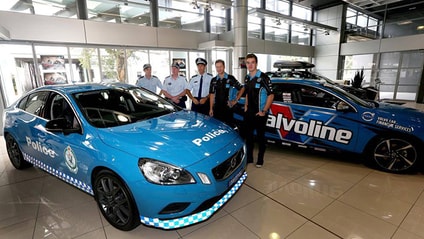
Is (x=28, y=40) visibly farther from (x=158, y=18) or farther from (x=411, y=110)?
(x=411, y=110)

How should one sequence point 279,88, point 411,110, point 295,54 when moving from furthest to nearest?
point 295,54 → point 279,88 → point 411,110

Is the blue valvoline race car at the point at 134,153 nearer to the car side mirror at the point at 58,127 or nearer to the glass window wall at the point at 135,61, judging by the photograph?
the car side mirror at the point at 58,127

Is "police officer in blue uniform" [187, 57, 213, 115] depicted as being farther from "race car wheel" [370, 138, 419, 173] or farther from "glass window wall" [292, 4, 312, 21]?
"glass window wall" [292, 4, 312, 21]

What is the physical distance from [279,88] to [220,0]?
444 centimetres

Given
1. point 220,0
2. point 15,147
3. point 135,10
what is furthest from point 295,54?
point 15,147

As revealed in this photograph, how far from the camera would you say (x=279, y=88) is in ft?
12.3

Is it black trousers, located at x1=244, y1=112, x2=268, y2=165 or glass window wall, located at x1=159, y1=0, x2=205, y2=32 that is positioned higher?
glass window wall, located at x1=159, y1=0, x2=205, y2=32

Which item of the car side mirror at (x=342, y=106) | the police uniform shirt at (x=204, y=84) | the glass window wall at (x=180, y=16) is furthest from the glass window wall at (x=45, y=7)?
the car side mirror at (x=342, y=106)

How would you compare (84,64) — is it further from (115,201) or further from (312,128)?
(312,128)

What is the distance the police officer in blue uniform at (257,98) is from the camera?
3.07 metres

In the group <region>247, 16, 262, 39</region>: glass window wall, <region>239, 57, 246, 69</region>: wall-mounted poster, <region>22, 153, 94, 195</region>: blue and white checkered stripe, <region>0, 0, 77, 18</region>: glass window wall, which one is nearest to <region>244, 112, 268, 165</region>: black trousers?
<region>22, 153, 94, 195</region>: blue and white checkered stripe

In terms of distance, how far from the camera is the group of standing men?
3.11m

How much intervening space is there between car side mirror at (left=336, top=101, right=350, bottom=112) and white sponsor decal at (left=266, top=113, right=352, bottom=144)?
293 mm

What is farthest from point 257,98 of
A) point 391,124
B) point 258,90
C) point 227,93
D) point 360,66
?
point 360,66
